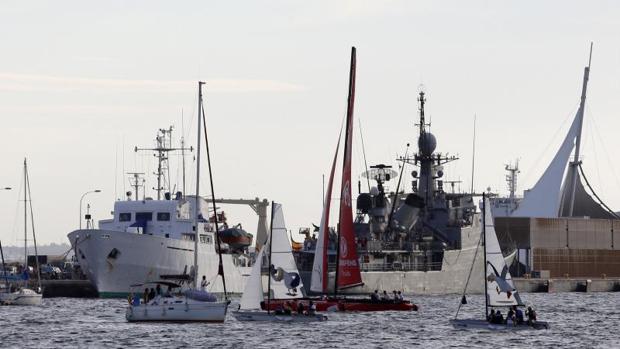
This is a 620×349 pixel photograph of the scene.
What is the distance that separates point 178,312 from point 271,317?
5.19 m

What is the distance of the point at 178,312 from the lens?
77562mm

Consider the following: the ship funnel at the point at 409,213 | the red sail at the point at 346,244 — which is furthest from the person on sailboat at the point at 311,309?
the ship funnel at the point at 409,213

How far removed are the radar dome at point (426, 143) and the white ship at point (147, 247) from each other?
2504 centimetres

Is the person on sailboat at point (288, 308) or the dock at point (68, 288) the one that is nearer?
Result: the person on sailboat at point (288, 308)

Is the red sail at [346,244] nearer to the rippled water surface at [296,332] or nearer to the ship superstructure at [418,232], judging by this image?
the rippled water surface at [296,332]

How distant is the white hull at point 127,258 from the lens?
107438 mm

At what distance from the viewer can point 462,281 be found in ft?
425

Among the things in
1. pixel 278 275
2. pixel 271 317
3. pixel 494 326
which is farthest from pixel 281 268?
pixel 494 326

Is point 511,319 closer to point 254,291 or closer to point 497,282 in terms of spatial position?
point 497,282

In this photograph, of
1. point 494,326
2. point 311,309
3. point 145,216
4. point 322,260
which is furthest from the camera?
point 145,216

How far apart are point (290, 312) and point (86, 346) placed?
54.0 ft

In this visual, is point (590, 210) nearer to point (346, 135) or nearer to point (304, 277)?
point (304, 277)

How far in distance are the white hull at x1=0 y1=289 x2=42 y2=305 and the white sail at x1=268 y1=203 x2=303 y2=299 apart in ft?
91.7

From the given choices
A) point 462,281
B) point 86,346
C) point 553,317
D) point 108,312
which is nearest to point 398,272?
point 462,281
